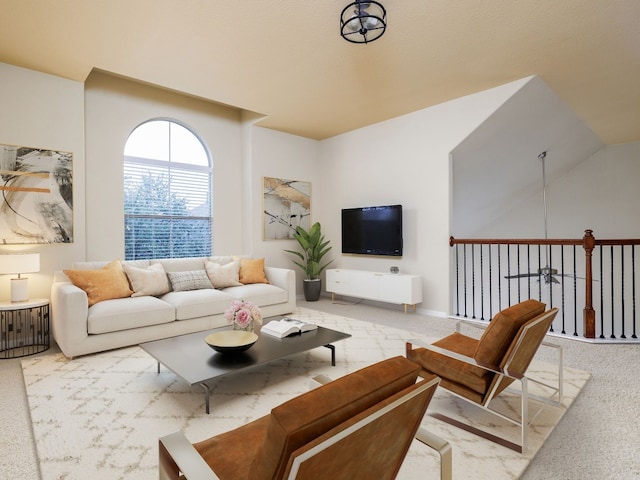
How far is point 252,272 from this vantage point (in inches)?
200

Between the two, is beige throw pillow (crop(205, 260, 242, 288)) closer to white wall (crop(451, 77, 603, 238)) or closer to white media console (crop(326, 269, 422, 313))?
white media console (crop(326, 269, 422, 313))

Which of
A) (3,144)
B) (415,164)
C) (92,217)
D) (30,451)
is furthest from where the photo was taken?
(415,164)

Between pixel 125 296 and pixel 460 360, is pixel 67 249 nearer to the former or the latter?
pixel 125 296

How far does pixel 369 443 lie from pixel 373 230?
15.8 feet

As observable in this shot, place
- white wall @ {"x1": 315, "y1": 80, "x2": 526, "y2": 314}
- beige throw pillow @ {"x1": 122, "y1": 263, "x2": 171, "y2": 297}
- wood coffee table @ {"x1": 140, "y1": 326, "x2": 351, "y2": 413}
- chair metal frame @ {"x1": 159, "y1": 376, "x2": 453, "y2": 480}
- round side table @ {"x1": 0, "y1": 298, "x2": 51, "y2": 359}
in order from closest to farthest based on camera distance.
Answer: chair metal frame @ {"x1": 159, "y1": 376, "x2": 453, "y2": 480}, wood coffee table @ {"x1": 140, "y1": 326, "x2": 351, "y2": 413}, round side table @ {"x1": 0, "y1": 298, "x2": 51, "y2": 359}, beige throw pillow @ {"x1": 122, "y1": 263, "x2": 171, "y2": 297}, white wall @ {"x1": 315, "y1": 80, "x2": 526, "y2": 314}

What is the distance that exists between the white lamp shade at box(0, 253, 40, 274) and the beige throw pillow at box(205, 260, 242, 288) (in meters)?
1.84

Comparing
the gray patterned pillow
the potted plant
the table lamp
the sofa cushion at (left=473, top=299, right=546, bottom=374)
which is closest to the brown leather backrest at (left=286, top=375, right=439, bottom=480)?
the sofa cushion at (left=473, top=299, right=546, bottom=374)

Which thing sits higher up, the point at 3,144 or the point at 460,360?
the point at 3,144

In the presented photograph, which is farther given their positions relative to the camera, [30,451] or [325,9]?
[325,9]

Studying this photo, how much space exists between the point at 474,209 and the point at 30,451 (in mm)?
6229

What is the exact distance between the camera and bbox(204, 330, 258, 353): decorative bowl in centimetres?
256

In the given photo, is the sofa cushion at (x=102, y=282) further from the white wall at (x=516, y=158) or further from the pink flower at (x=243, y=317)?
the white wall at (x=516, y=158)

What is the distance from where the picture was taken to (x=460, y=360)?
202cm

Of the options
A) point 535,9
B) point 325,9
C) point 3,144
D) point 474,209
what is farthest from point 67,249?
point 474,209
